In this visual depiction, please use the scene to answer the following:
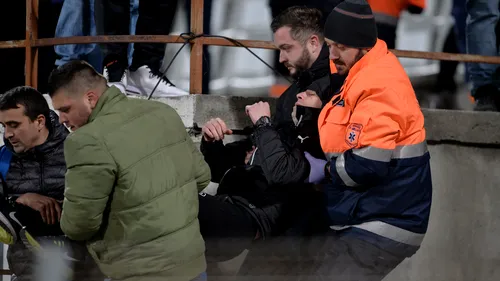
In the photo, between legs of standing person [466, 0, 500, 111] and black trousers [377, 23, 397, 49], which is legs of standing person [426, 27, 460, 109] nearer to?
legs of standing person [466, 0, 500, 111]

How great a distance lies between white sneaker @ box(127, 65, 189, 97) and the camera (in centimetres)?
472

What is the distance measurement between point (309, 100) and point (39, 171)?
146cm

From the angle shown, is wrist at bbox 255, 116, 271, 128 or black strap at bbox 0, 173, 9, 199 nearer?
wrist at bbox 255, 116, 271, 128

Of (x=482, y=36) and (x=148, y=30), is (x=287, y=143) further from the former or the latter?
(x=482, y=36)

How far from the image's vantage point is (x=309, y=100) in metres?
3.74

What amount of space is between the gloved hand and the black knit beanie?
552 mm

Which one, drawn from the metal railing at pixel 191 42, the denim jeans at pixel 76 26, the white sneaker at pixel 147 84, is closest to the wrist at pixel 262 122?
the metal railing at pixel 191 42

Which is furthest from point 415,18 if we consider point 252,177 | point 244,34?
point 252,177

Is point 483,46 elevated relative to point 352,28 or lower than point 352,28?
lower

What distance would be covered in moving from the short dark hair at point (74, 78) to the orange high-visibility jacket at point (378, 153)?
103 cm

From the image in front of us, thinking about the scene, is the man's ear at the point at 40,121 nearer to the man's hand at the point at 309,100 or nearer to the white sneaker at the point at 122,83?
the white sneaker at the point at 122,83

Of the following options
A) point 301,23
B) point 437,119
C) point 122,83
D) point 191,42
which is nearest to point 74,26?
point 122,83

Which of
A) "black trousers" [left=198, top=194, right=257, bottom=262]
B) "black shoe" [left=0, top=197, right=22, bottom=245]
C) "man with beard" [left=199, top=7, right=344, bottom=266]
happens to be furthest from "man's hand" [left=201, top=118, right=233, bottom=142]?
"black shoe" [left=0, top=197, right=22, bottom=245]

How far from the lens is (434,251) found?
4867 mm
